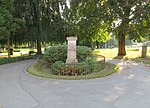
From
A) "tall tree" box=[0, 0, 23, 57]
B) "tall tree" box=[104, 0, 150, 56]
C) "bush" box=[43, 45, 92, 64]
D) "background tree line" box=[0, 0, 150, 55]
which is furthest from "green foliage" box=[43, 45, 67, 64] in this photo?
"tall tree" box=[104, 0, 150, 56]

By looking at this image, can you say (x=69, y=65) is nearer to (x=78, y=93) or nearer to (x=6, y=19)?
(x=78, y=93)

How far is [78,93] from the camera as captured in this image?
862 cm

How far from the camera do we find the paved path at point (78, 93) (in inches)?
286

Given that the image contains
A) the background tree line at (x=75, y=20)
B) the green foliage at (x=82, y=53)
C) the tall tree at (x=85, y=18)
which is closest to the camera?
the green foliage at (x=82, y=53)

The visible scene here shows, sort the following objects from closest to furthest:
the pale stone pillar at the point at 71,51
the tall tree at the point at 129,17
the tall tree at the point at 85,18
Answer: the pale stone pillar at the point at 71,51 → the tall tree at the point at 129,17 → the tall tree at the point at 85,18

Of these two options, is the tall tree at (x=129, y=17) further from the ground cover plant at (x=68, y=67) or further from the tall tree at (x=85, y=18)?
the ground cover plant at (x=68, y=67)

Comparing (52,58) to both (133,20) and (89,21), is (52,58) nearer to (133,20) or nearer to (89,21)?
(89,21)

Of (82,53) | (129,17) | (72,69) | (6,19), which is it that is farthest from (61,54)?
(129,17)

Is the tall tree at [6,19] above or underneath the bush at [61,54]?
above

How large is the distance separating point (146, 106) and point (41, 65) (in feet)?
35.0

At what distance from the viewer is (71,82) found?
1086cm

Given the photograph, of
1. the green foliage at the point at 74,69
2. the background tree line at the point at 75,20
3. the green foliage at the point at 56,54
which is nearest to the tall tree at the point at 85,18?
the background tree line at the point at 75,20

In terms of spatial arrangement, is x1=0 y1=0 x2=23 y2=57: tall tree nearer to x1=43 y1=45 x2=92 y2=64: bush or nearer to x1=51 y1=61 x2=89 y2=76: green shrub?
x1=43 y1=45 x2=92 y2=64: bush

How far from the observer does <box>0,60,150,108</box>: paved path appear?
7.27 metres
